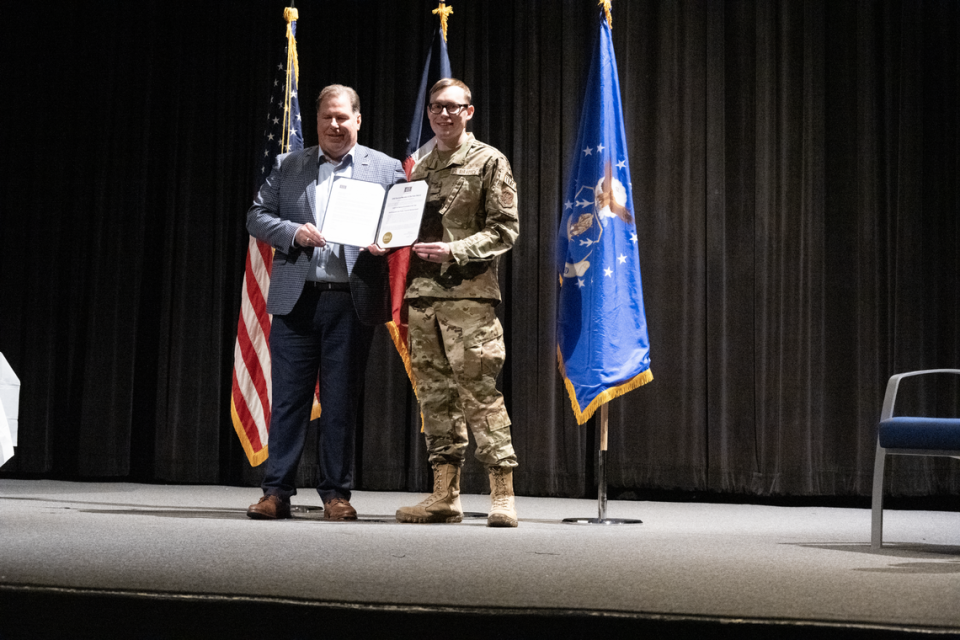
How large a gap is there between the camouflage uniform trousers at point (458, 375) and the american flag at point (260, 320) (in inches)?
52.1

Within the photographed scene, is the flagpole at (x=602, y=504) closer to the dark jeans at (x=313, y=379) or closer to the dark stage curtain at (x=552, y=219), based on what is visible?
Result: the dark jeans at (x=313, y=379)

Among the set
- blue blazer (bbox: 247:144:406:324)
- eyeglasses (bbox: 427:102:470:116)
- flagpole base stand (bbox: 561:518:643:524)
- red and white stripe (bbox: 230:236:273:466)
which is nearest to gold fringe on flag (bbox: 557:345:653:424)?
flagpole base stand (bbox: 561:518:643:524)

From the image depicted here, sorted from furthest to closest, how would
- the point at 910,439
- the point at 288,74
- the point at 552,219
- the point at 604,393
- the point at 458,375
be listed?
the point at 552,219 → the point at 288,74 → the point at 604,393 → the point at 458,375 → the point at 910,439

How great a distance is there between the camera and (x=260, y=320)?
4.51 meters

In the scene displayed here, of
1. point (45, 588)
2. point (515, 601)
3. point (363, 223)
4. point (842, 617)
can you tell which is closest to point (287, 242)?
point (363, 223)

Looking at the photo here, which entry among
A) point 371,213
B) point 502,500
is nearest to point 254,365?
point 371,213

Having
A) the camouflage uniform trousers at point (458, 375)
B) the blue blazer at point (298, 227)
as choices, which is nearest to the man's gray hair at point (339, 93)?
the blue blazer at point (298, 227)

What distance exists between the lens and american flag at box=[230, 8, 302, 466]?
4.43m

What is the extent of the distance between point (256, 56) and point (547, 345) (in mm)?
2357

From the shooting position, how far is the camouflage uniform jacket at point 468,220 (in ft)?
10.8

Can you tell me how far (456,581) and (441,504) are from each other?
4.34ft

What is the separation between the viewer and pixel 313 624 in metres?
1.82

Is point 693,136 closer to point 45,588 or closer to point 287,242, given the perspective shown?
point 287,242

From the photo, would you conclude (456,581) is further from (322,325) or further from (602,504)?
(602,504)
